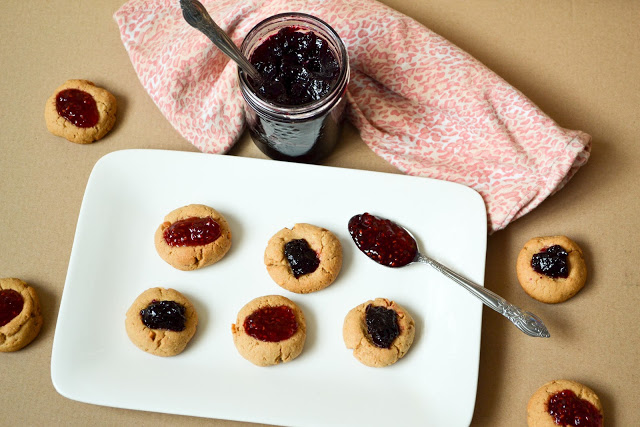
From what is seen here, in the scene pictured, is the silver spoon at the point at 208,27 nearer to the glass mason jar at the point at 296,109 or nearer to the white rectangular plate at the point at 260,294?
the glass mason jar at the point at 296,109

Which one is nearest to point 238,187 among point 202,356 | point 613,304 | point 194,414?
point 202,356

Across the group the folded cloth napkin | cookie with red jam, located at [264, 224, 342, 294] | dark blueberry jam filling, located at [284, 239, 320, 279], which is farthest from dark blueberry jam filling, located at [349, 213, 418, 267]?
the folded cloth napkin

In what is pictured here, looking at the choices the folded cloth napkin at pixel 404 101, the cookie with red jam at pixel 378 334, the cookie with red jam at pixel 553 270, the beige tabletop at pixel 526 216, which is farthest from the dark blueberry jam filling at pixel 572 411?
the folded cloth napkin at pixel 404 101

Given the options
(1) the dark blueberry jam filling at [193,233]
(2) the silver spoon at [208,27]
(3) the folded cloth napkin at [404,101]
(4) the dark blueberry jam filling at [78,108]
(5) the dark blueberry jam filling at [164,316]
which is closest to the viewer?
(2) the silver spoon at [208,27]

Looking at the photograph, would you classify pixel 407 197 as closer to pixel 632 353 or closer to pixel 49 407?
pixel 632 353

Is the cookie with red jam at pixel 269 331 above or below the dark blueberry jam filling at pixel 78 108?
below

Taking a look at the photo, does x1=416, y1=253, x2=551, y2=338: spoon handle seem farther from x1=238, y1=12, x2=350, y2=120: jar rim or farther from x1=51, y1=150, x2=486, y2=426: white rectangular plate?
x1=238, y1=12, x2=350, y2=120: jar rim

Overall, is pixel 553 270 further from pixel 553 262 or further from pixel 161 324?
pixel 161 324
